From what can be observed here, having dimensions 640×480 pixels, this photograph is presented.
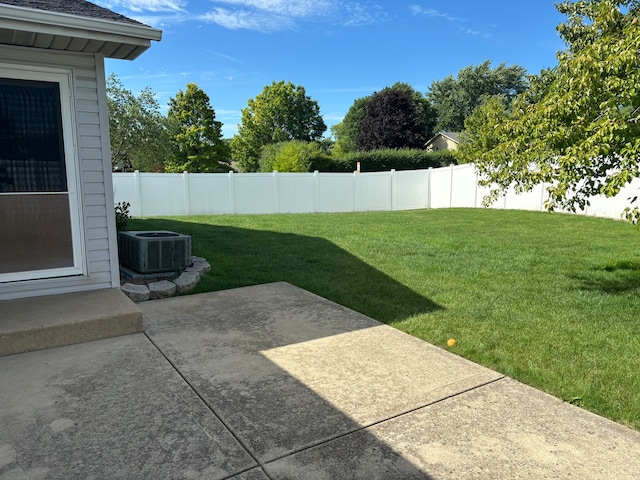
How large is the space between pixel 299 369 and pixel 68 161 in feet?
9.95

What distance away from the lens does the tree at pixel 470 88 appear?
4341 centimetres

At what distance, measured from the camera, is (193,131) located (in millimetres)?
29844

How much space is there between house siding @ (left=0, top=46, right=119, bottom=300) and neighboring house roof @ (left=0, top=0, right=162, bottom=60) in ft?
0.54

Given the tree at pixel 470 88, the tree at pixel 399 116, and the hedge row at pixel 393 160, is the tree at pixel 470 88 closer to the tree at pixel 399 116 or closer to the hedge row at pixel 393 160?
the tree at pixel 399 116

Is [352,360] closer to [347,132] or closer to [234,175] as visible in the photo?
Result: [234,175]

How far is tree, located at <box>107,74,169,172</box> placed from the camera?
19922 mm

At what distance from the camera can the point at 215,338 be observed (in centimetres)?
347

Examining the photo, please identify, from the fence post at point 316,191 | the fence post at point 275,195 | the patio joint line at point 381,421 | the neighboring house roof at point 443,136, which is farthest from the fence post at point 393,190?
the neighboring house roof at point 443,136

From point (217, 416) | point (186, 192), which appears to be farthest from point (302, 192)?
point (217, 416)

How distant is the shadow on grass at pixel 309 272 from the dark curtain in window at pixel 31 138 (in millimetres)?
1990

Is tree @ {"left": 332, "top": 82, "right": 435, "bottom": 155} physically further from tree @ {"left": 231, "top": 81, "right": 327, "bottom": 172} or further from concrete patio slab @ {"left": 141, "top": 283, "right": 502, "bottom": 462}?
concrete patio slab @ {"left": 141, "top": 283, "right": 502, "bottom": 462}

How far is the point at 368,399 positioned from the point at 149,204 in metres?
14.1

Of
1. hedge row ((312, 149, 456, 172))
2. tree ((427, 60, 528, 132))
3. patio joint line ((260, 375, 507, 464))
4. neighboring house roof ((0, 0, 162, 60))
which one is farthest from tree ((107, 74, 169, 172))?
tree ((427, 60, 528, 132))

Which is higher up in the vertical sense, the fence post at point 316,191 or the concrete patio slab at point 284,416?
the fence post at point 316,191
